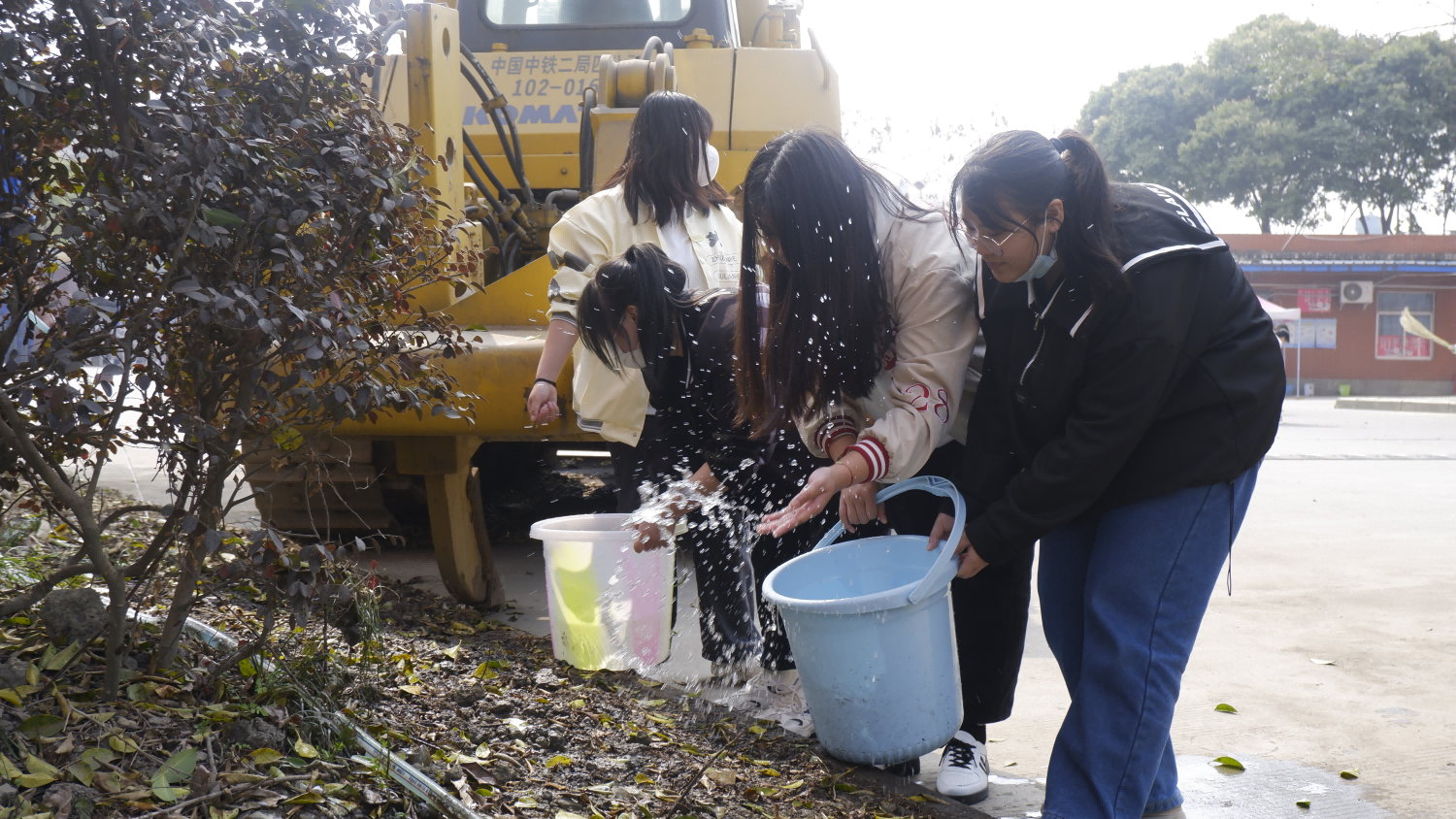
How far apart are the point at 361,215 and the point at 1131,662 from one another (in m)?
1.69

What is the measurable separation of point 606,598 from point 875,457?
1065mm

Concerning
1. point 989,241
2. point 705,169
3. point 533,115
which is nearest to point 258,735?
point 989,241

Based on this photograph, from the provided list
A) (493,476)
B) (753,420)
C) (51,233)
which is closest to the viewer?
(51,233)

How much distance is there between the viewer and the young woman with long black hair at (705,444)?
276 cm

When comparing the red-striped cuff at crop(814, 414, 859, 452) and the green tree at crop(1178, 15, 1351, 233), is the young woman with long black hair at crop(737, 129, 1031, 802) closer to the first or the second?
the red-striped cuff at crop(814, 414, 859, 452)

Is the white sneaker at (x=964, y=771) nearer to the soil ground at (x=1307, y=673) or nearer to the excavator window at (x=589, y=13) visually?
the soil ground at (x=1307, y=673)

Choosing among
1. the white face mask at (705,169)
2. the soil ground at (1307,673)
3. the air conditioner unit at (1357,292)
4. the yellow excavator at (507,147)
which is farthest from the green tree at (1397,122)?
the white face mask at (705,169)

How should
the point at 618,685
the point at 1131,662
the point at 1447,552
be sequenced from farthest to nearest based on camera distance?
the point at 1447,552 → the point at 618,685 → the point at 1131,662

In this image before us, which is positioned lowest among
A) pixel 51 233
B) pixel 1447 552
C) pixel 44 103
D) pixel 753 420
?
pixel 1447 552

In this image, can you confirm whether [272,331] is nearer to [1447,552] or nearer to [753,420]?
[753,420]

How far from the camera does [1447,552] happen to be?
202 inches

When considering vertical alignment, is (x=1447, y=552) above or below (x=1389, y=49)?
below

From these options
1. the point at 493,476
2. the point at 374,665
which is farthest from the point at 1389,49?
the point at 374,665

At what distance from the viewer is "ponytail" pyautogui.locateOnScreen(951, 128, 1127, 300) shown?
1.94 m
